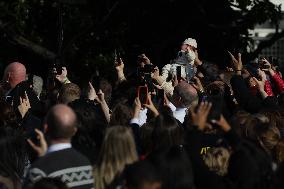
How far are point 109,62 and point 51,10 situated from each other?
2020 mm

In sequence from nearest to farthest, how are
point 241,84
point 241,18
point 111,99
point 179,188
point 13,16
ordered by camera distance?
point 179,188 < point 241,84 < point 111,99 < point 13,16 < point 241,18

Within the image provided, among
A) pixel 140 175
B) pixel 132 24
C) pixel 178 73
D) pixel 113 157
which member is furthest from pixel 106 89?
pixel 132 24

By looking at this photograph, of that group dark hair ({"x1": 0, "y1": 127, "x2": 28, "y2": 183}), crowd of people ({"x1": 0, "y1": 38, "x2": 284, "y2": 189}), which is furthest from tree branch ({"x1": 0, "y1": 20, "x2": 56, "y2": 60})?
dark hair ({"x1": 0, "y1": 127, "x2": 28, "y2": 183})

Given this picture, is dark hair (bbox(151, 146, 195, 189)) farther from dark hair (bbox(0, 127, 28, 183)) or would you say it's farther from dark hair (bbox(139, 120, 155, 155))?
dark hair (bbox(0, 127, 28, 183))

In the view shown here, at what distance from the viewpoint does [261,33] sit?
30.5 m

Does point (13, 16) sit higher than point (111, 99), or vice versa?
point (13, 16)

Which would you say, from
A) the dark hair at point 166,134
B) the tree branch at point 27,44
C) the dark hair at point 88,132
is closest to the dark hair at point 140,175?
the dark hair at point 166,134

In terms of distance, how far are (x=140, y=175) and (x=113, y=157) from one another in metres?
0.73

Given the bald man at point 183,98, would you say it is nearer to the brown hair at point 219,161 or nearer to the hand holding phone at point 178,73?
the hand holding phone at point 178,73

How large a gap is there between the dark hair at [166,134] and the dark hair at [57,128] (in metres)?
0.83

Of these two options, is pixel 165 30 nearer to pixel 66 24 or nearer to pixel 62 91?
pixel 66 24

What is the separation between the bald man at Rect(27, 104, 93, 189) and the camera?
5898 millimetres

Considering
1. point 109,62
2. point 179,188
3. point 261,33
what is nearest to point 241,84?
point 179,188

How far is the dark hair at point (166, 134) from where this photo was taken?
6.54 metres
